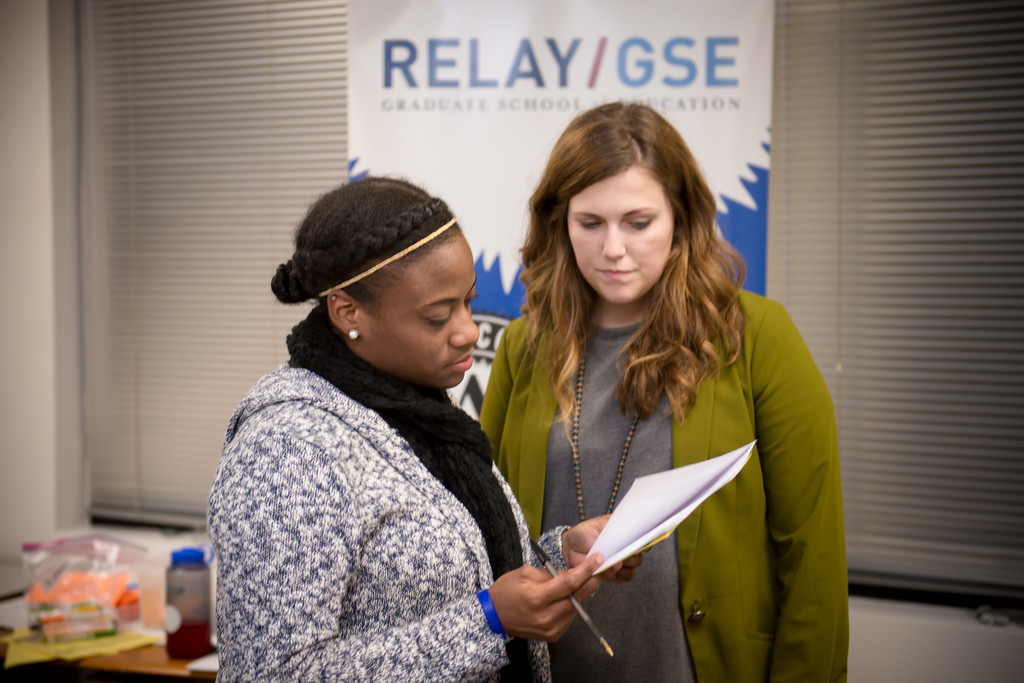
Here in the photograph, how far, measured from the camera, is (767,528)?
1.44 m

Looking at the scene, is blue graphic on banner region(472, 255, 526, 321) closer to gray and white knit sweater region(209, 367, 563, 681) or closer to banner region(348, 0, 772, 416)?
banner region(348, 0, 772, 416)

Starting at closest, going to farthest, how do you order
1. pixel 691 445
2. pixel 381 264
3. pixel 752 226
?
1. pixel 381 264
2. pixel 691 445
3. pixel 752 226

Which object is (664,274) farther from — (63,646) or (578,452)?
(63,646)

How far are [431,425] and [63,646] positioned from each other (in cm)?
168

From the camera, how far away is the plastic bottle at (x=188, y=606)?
7.07ft

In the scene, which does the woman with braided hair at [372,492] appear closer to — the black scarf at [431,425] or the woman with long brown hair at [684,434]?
the black scarf at [431,425]

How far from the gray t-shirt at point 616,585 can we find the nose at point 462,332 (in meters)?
0.49

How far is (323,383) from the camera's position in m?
1.03

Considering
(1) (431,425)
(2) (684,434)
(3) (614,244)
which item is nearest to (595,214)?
(3) (614,244)

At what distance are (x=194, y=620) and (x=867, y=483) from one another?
1.91 meters

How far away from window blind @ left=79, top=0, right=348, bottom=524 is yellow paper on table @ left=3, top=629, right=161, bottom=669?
78 cm

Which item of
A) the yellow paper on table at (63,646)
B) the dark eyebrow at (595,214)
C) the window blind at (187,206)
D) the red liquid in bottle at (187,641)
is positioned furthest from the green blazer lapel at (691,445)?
the window blind at (187,206)

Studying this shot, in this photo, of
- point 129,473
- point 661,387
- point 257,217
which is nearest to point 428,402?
point 661,387

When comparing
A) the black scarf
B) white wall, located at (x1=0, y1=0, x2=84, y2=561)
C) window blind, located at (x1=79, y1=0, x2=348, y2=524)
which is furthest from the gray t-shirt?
white wall, located at (x1=0, y1=0, x2=84, y2=561)
